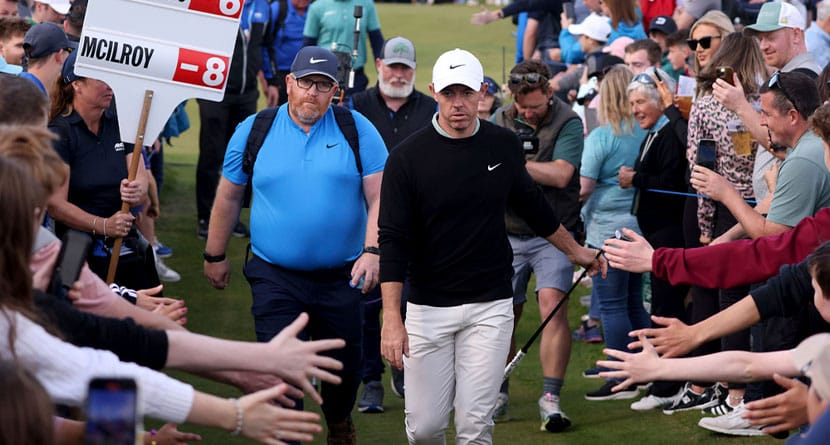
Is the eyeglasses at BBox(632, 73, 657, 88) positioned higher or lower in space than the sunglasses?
higher

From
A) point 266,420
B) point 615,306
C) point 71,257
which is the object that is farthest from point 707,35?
point 266,420

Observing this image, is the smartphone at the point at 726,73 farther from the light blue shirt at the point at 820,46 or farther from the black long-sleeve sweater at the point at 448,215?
the light blue shirt at the point at 820,46

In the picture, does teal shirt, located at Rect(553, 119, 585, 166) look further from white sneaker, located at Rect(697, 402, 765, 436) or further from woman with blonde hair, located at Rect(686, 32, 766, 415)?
white sneaker, located at Rect(697, 402, 765, 436)

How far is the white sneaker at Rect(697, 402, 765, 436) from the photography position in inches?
309

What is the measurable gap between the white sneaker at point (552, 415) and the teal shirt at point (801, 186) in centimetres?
214

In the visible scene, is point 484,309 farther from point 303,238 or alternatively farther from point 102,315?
point 102,315

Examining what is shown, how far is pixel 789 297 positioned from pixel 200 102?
29.6 feet

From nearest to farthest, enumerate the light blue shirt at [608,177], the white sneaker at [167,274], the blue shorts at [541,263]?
the blue shorts at [541,263], the light blue shirt at [608,177], the white sneaker at [167,274]

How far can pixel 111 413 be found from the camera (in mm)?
3254

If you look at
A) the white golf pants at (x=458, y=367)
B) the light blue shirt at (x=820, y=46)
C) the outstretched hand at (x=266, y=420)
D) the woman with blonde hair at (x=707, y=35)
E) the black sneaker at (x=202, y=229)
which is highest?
the light blue shirt at (x=820, y=46)

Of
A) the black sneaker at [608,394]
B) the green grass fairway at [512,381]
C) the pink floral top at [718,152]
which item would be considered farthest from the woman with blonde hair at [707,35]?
the black sneaker at [608,394]

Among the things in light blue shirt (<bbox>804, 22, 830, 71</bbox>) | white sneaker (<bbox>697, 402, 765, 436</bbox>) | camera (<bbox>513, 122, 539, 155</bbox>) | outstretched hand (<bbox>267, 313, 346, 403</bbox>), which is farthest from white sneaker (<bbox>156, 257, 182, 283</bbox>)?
outstretched hand (<bbox>267, 313, 346, 403</bbox>)

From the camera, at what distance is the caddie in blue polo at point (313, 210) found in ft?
22.7

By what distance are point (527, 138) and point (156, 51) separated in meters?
2.67
